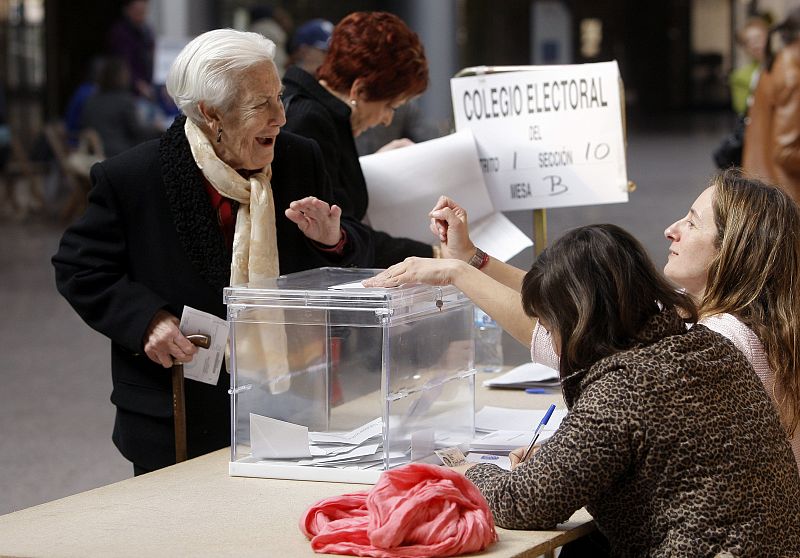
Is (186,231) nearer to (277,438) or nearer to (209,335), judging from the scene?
(209,335)

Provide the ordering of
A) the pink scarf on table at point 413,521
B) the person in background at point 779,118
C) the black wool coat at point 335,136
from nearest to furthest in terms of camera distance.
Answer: the pink scarf on table at point 413,521 → the black wool coat at point 335,136 → the person in background at point 779,118

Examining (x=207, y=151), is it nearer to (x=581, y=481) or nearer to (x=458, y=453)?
(x=458, y=453)

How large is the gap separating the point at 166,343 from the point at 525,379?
113 centimetres

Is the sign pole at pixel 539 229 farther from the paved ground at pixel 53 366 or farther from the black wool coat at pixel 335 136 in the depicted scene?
the black wool coat at pixel 335 136

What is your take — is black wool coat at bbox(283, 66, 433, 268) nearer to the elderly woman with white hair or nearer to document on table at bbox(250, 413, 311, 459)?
the elderly woman with white hair

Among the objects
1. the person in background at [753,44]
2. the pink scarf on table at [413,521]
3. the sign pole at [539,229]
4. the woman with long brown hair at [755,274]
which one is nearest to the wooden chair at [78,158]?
the person in background at [753,44]

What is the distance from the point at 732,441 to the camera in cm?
219

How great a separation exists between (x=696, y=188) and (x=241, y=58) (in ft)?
40.6

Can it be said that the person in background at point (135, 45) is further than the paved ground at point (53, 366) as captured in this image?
Yes

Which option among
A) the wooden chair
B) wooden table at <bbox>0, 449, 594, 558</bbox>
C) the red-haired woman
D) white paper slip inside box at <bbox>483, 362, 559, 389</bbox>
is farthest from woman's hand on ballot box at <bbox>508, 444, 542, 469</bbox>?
the wooden chair

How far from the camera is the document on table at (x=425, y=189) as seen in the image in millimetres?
3975

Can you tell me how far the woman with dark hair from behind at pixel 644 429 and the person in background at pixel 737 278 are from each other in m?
0.30

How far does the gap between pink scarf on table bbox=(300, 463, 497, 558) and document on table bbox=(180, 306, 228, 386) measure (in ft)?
2.59

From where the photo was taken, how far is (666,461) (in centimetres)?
216
